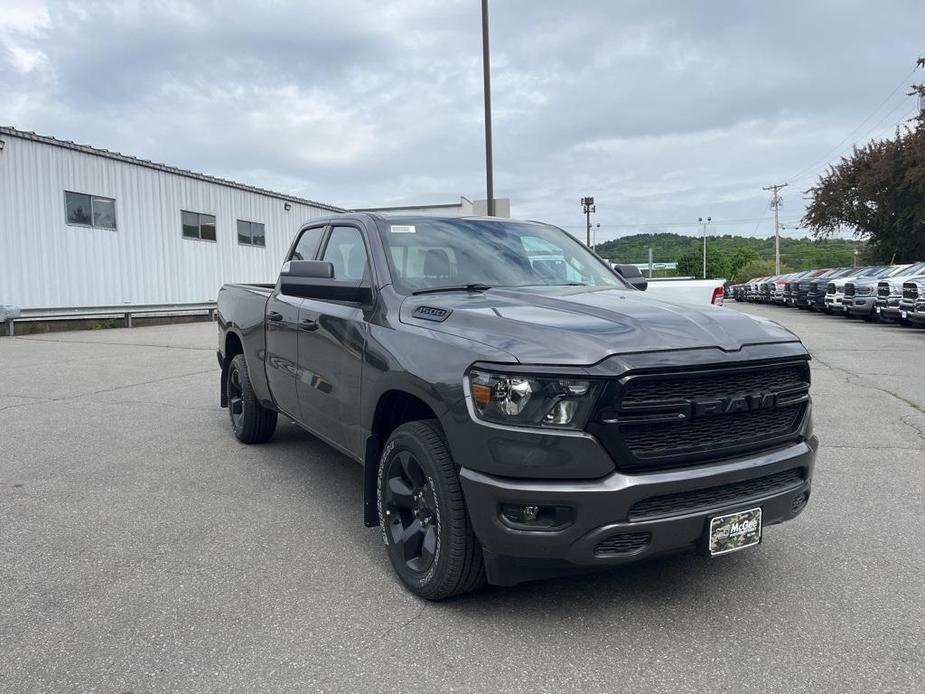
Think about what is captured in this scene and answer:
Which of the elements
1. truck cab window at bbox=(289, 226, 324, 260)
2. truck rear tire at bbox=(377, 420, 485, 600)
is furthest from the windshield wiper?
truck cab window at bbox=(289, 226, 324, 260)

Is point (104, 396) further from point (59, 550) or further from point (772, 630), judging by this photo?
point (772, 630)

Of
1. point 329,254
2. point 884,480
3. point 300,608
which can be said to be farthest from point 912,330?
point 300,608

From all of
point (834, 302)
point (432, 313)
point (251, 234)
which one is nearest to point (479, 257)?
point (432, 313)

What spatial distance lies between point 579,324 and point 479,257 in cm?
137

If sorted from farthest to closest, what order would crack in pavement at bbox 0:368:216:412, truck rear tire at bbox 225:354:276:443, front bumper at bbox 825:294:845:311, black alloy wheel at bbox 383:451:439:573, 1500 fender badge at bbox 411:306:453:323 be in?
front bumper at bbox 825:294:845:311 → crack in pavement at bbox 0:368:216:412 → truck rear tire at bbox 225:354:276:443 → 1500 fender badge at bbox 411:306:453:323 → black alloy wheel at bbox 383:451:439:573

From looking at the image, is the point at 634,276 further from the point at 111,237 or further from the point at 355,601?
the point at 111,237

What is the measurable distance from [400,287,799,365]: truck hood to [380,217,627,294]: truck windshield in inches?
11.8

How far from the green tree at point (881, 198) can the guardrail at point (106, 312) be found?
29049mm

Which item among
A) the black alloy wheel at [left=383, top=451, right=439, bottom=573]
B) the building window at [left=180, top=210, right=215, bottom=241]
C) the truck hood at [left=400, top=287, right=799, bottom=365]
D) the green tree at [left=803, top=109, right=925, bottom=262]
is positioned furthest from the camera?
the green tree at [left=803, top=109, right=925, bottom=262]

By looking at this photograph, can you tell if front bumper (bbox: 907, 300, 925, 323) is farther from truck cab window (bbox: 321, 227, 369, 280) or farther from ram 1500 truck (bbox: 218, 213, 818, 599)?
truck cab window (bbox: 321, 227, 369, 280)

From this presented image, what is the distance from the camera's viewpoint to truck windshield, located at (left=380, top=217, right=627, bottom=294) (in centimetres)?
401

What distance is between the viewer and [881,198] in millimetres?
36062

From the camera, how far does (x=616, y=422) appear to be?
8.76 ft

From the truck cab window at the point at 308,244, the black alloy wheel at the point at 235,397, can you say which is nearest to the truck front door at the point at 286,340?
the truck cab window at the point at 308,244
